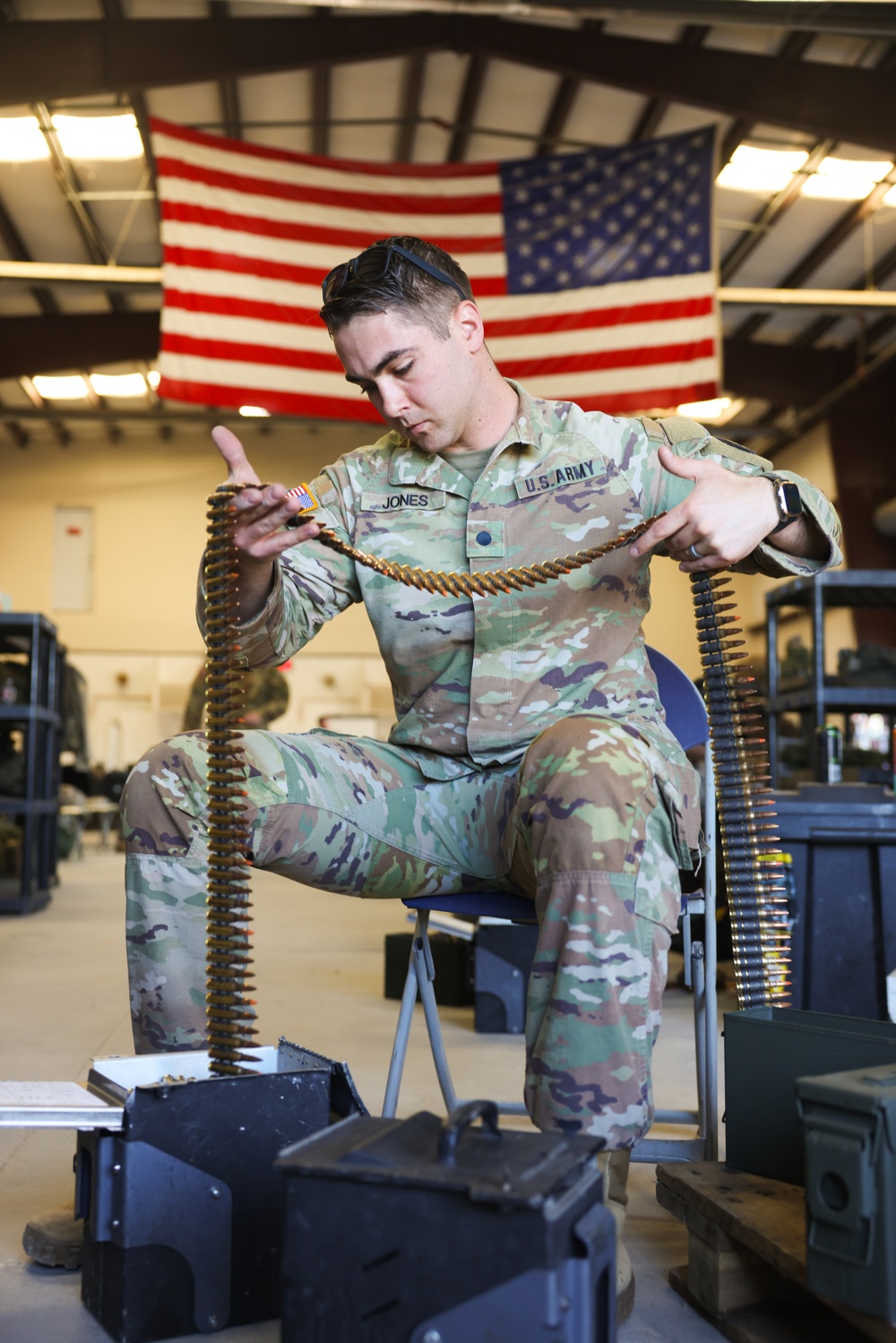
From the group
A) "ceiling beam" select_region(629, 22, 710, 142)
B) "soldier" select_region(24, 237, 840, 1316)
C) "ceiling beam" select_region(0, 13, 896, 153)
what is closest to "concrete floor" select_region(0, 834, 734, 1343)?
"soldier" select_region(24, 237, 840, 1316)

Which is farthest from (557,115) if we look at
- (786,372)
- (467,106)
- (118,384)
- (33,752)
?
(118,384)

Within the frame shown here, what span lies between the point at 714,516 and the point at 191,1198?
3.18 feet

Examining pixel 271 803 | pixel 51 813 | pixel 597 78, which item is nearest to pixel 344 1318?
pixel 271 803

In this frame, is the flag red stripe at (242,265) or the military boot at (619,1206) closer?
the military boot at (619,1206)

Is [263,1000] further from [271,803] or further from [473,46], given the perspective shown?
[473,46]

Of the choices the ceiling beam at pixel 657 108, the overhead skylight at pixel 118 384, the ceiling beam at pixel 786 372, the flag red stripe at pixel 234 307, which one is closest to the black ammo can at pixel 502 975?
the flag red stripe at pixel 234 307

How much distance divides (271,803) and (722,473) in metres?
0.72

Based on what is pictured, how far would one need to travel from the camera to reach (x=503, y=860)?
1.63 metres

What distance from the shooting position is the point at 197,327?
661 centimetres

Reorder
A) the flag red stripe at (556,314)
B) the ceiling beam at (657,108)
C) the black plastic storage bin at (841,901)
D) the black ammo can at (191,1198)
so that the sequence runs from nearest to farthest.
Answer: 1. the black ammo can at (191,1198)
2. the black plastic storage bin at (841,901)
3. the flag red stripe at (556,314)
4. the ceiling beam at (657,108)

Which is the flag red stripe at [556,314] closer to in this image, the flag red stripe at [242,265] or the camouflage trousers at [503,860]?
the flag red stripe at [242,265]

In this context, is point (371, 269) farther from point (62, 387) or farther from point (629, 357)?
point (62, 387)

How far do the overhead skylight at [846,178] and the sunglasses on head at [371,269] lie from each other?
920cm

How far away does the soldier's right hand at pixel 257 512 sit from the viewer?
1.51 m
